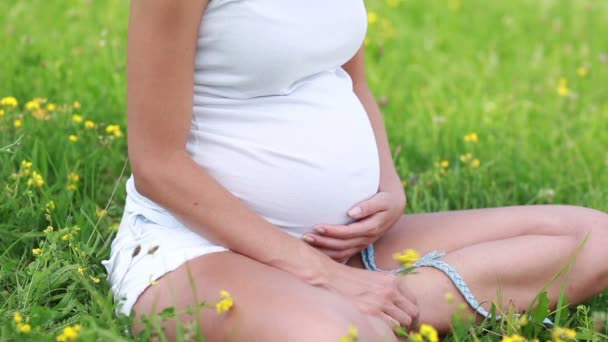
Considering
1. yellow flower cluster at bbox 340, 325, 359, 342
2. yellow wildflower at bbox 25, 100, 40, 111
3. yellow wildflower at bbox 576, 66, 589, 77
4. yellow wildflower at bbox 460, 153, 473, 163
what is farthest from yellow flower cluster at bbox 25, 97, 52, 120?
yellow wildflower at bbox 576, 66, 589, 77

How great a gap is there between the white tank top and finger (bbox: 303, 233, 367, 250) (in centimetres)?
3

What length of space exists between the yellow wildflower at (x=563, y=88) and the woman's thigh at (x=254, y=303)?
7.44 ft

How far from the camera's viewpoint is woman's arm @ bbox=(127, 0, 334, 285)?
181cm

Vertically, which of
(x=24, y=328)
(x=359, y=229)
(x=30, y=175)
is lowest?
(x=30, y=175)

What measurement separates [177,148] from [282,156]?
219 millimetres

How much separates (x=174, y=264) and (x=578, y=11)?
12.0 ft

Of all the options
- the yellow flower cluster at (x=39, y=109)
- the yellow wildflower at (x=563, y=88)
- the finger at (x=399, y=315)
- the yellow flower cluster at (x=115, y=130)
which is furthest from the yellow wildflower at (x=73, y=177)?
the yellow wildflower at (x=563, y=88)

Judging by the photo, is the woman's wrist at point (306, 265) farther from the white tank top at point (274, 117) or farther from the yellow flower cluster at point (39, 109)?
the yellow flower cluster at point (39, 109)

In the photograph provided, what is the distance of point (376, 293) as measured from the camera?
196 centimetres

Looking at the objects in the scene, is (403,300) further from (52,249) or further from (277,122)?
(52,249)

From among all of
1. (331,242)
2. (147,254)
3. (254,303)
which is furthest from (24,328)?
(331,242)

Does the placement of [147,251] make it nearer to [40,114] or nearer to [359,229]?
[359,229]

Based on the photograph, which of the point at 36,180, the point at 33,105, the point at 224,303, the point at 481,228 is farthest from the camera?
the point at 33,105

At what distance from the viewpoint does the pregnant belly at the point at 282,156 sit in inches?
77.6
